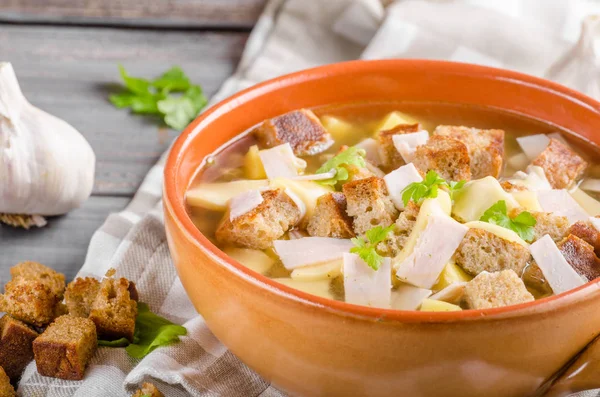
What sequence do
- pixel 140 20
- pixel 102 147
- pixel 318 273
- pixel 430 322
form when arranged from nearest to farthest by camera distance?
pixel 430 322 → pixel 318 273 → pixel 102 147 → pixel 140 20

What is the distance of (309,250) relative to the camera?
212 cm

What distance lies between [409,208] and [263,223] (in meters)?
0.38

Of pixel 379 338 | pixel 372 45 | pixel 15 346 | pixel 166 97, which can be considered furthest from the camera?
pixel 372 45

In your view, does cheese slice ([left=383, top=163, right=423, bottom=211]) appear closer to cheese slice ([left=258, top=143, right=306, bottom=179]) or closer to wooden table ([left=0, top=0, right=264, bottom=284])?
cheese slice ([left=258, top=143, right=306, bottom=179])

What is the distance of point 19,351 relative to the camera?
2361 millimetres

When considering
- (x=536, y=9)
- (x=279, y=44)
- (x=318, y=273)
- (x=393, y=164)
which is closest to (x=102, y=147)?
(x=279, y=44)

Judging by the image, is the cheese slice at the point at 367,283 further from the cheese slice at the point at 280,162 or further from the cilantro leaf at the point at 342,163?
the cheese slice at the point at 280,162

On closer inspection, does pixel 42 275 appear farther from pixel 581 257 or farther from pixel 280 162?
pixel 581 257

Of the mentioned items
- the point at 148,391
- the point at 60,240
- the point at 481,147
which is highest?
the point at 481,147

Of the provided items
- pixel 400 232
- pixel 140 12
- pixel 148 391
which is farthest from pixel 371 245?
pixel 140 12

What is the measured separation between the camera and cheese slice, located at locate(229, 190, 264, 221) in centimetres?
221

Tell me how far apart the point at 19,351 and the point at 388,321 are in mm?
1197

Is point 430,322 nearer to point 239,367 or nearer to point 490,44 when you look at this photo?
point 239,367

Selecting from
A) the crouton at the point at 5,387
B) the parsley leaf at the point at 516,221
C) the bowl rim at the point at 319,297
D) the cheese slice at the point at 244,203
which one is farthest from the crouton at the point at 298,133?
the crouton at the point at 5,387
